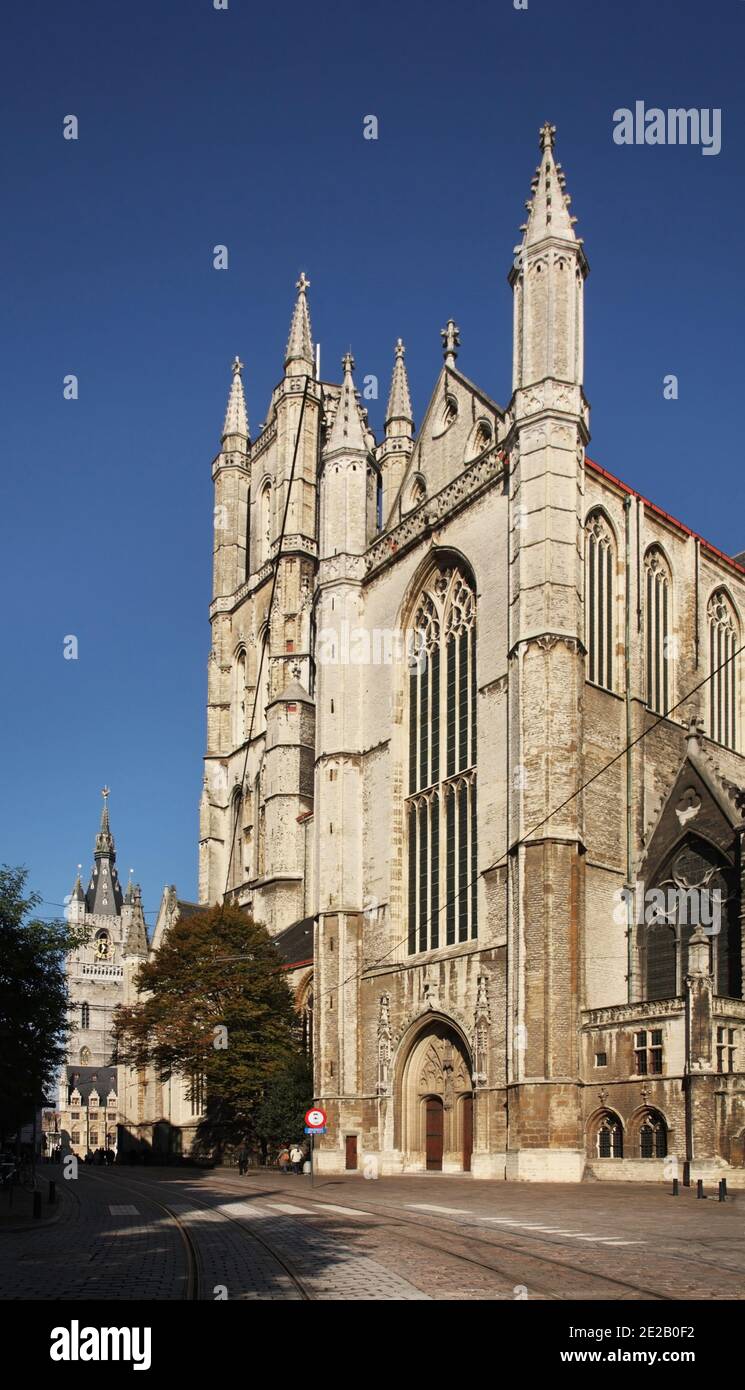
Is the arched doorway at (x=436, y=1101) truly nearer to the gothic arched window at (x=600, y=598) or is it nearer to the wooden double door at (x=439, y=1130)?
the wooden double door at (x=439, y=1130)

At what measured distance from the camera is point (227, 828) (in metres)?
73.8

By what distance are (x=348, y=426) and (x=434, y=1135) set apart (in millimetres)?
24870

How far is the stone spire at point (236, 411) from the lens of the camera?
81.8m

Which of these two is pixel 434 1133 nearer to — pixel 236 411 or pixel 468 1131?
pixel 468 1131

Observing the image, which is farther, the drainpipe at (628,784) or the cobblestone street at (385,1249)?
the drainpipe at (628,784)

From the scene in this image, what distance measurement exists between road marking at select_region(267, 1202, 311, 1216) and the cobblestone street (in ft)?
0.13

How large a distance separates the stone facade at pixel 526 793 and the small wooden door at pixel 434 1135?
0.41 feet

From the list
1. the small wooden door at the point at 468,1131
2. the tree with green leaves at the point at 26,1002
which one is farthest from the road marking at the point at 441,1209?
the small wooden door at the point at 468,1131

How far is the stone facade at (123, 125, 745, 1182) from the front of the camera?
111 ft

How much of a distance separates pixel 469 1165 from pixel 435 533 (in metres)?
19.3

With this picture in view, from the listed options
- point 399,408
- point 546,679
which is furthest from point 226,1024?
point 399,408

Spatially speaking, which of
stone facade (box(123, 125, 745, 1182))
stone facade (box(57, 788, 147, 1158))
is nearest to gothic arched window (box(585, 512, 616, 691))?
stone facade (box(123, 125, 745, 1182))

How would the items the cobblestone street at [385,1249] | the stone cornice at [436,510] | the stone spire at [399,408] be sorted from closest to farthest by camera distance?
the cobblestone street at [385,1249] < the stone cornice at [436,510] < the stone spire at [399,408]

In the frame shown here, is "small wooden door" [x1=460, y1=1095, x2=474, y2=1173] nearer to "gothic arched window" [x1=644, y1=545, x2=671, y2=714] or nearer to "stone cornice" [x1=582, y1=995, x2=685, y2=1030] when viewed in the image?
"stone cornice" [x1=582, y1=995, x2=685, y2=1030]
